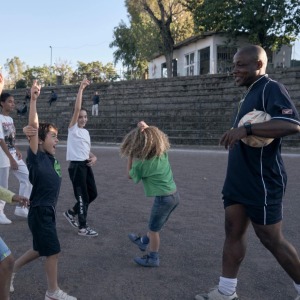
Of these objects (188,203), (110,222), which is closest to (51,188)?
(110,222)

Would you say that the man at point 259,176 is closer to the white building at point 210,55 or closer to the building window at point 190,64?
the white building at point 210,55

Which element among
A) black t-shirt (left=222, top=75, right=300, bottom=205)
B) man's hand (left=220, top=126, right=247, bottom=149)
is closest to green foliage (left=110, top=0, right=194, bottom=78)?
black t-shirt (left=222, top=75, right=300, bottom=205)

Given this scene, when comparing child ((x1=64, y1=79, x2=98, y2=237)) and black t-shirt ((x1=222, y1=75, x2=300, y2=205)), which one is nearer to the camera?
black t-shirt ((x1=222, y1=75, x2=300, y2=205))

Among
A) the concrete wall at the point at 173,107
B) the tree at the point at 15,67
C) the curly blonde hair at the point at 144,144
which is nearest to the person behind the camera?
the curly blonde hair at the point at 144,144

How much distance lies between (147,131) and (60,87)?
28.9 meters

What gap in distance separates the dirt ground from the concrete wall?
1310 cm

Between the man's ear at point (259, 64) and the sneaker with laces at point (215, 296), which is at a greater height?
the man's ear at point (259, 64)

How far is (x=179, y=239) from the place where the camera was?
5383 millimetres

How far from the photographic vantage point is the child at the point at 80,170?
5.63 metres

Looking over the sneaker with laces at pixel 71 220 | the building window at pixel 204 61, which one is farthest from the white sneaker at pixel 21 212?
the building window at pixel 204 61

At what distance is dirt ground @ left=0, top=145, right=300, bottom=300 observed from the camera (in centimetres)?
384

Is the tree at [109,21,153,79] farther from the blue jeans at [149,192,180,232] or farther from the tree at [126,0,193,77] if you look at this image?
the blue jeans at [149,192,180,232]

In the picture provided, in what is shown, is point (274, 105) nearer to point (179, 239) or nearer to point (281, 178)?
point (281, 178)

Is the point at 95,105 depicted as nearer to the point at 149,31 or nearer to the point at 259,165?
the point at 149,31
